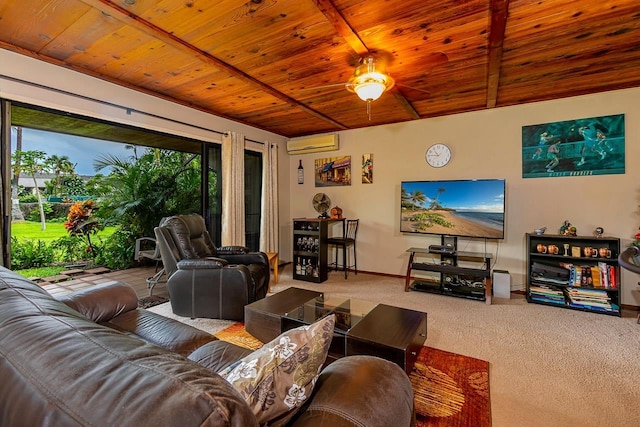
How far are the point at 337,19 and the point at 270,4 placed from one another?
45 centimetres

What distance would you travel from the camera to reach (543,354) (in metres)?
2.22

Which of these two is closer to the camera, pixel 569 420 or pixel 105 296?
pixel 569 420

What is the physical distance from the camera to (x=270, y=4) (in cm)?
186

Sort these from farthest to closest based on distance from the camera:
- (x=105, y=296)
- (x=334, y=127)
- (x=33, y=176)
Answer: (x=334, y=127), (x=33, y=176), (x=105, y=296)

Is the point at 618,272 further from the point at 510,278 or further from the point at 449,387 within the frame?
the point at 449,387

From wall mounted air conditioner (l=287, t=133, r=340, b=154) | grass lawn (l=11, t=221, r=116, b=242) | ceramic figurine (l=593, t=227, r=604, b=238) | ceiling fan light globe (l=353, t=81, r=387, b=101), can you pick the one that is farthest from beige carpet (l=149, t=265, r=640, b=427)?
grass lawn (l=11, t=221, r=116, b=242)

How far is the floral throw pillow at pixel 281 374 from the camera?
26.4 inches

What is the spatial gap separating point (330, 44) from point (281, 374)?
2.37 meters

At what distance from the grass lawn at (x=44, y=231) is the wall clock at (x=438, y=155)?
15.8ft

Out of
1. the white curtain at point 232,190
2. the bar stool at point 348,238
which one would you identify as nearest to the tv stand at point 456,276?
the bar stool at point 348,238

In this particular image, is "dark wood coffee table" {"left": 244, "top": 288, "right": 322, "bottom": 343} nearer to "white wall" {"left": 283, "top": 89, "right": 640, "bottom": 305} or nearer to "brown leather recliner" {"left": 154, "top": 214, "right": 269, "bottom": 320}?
"brown leather recliner" {"left": 154, "top": 214, "right": 269, "bottom": 320}

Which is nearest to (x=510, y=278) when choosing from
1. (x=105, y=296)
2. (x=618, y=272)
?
(x=618, y=272)

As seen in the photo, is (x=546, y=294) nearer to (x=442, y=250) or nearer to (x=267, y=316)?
(x=442, y=250)

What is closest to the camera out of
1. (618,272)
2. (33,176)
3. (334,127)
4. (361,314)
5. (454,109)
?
(361,314)
